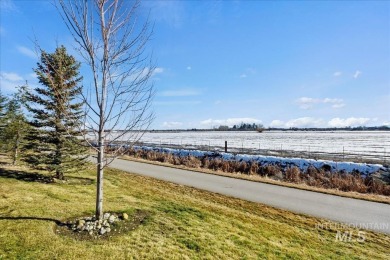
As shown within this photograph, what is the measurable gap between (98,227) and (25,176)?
24.5 feet

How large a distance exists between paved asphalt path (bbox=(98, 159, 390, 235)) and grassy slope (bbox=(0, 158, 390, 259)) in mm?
781

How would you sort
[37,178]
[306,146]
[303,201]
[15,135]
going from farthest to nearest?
[306,146] → [15,135] → [37,178] → [303,201]

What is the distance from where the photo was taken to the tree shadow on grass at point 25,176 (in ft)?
35.7

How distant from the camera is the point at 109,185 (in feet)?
36.7

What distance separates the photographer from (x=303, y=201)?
9.69 m

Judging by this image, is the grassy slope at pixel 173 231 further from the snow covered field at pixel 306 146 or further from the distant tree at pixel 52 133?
the snow covered field at pixel 306 146

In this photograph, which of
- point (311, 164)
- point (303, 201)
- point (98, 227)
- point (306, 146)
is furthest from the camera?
point (306, 146)

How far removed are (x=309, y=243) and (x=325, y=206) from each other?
3535 mm

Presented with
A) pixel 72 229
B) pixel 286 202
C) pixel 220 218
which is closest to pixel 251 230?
pixel 220 218

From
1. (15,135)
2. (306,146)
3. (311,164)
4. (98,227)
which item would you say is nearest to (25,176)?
(15,135)

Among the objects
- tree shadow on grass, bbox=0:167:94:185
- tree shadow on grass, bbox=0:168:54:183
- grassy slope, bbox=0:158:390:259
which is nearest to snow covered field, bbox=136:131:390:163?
grassy slope, bbox=0:158:390:259

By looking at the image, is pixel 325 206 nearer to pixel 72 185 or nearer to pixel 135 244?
pixel 135 244

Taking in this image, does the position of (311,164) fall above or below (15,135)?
below

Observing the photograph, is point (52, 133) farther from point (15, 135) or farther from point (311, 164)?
point (311, 164)
